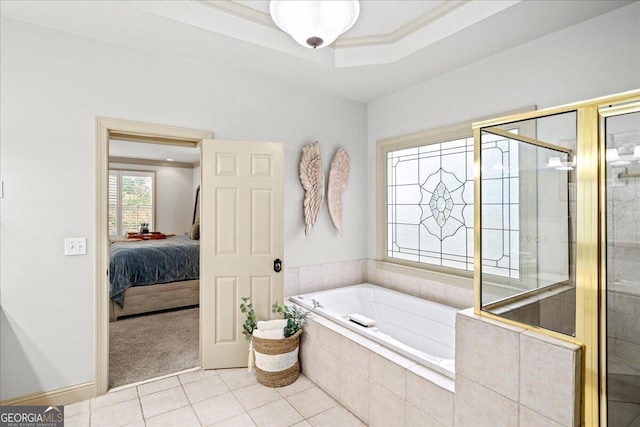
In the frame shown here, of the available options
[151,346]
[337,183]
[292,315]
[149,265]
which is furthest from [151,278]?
[337,183]

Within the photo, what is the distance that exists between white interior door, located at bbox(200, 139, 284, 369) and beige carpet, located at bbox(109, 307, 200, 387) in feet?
1.33

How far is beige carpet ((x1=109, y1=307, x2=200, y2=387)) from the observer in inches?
113

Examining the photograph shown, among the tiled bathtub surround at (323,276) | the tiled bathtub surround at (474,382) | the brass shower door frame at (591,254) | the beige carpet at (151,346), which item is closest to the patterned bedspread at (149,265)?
the beige carpet at (151,346)

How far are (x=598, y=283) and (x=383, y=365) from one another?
1250mm

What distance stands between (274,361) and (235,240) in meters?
1.04

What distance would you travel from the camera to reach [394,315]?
3328 millimetres

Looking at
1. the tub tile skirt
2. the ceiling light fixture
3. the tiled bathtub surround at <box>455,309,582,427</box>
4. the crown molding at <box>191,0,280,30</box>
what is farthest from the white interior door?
the tiled bathtub surround at <box>455,309,582,427</box>

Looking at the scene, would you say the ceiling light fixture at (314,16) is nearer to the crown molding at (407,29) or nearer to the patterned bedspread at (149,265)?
the crown molding at (407,29)

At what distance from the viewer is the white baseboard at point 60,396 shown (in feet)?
7.50

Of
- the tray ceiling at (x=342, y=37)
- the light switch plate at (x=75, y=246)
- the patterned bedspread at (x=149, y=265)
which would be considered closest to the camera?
the tray ceiling at (x=342, y=37)

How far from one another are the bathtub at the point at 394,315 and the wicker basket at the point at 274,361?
0.39 metres

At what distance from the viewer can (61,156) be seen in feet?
7.90

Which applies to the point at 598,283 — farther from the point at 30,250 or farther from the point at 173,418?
the point at 30,250

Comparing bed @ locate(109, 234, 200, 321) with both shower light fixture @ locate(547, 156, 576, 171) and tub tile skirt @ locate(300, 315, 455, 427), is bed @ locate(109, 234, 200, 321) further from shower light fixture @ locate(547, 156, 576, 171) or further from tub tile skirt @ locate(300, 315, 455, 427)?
shower light fixture @ locate(547, 156, 576, 171)
